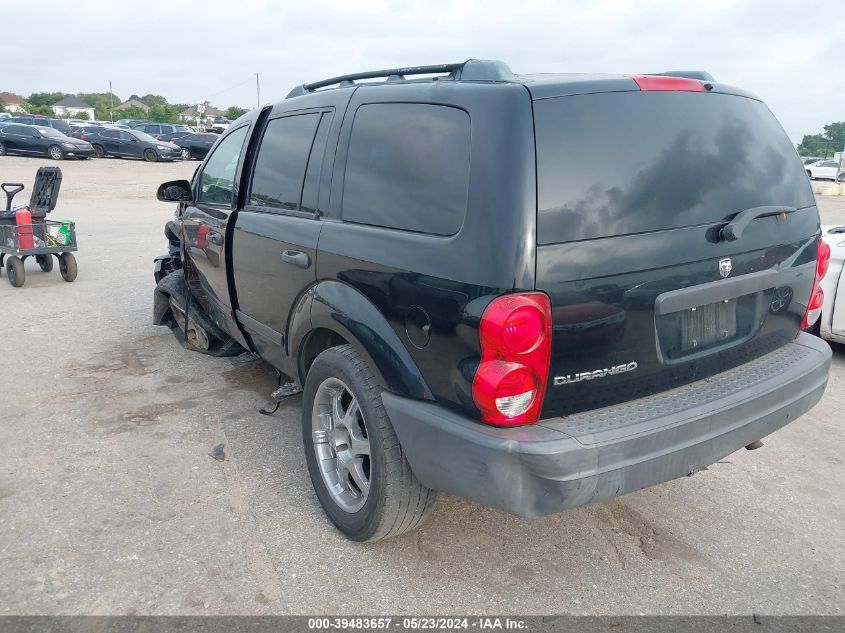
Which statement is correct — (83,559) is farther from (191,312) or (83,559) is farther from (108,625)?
(191,312)

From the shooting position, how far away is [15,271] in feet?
26.6

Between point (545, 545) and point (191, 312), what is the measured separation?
11.2 feet

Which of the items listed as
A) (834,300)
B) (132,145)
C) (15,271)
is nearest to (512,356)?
(834,300)

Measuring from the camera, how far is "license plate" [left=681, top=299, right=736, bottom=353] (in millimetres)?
2773

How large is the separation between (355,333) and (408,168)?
28.1 inches

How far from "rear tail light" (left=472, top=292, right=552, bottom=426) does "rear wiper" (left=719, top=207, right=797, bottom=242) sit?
0.89m

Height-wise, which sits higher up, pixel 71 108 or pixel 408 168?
pixel 71 108

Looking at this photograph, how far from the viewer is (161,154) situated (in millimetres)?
31547

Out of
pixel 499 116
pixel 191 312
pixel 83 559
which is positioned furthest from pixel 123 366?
pixel 499 116

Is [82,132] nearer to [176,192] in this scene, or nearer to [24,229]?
[24,229]

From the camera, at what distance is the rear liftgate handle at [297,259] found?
337cm

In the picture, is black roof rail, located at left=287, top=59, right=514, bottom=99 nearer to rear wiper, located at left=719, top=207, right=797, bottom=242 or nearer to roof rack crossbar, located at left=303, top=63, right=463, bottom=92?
roof rack crossbar, located at left=303, top=63, right=463, bottom=92

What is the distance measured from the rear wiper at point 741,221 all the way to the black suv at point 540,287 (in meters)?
0.01

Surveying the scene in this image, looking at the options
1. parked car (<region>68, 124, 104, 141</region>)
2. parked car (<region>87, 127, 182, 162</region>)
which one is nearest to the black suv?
parked car (<region>87, 127, 182, 162</region>)
